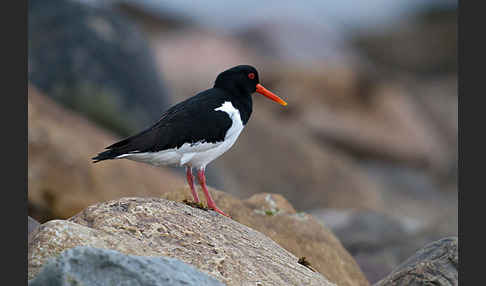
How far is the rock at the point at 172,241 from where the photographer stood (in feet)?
18.3

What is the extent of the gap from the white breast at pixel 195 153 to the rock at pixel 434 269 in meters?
2.58

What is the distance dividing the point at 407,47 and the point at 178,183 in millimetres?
36716

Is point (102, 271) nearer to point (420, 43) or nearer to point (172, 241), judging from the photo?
point (172, 241)

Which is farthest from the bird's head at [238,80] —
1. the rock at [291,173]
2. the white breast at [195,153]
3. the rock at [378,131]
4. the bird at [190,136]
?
the rock at [378,131]

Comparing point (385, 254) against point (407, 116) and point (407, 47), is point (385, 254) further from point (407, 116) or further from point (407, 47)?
point (407, 47)

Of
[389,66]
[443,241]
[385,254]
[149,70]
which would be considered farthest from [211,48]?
[443,241]

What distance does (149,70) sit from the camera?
17031mm

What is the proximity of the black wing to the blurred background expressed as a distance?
4194 millimetres

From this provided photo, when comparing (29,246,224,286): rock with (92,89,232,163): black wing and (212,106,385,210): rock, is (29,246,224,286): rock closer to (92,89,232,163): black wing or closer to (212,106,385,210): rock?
(92,89,232,163): black wing

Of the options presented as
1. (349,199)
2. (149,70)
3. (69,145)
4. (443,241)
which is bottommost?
(349,199)

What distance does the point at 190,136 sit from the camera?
25.8 feet

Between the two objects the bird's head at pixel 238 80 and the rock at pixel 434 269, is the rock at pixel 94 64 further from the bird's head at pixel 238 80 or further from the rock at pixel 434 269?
the rock at pixel 434 269

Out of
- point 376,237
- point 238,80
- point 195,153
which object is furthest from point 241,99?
point 376,237

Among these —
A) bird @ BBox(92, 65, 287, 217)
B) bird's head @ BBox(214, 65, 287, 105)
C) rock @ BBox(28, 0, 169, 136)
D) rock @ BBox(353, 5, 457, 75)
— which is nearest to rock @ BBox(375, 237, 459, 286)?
bird @ BBox(92, 65, 287, 217)
